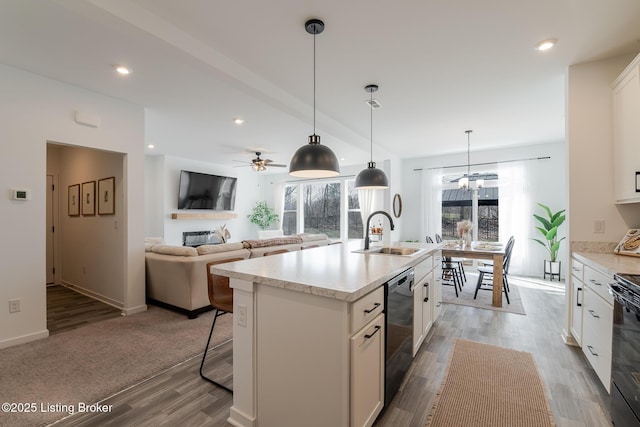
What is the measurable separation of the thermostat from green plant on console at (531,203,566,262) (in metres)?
7.46

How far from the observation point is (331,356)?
4.57ft

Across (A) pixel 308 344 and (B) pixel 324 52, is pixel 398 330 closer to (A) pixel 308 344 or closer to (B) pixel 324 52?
(A) pixel 308 344

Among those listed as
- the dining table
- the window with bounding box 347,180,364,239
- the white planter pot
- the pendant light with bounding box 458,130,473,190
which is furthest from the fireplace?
the white planter pot

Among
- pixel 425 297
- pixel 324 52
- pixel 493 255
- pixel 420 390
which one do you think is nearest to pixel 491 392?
pixel 420 390

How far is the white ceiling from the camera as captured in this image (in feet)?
6.60

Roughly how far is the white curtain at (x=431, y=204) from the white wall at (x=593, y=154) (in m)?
4.10

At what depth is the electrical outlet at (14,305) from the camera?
2.73 metres

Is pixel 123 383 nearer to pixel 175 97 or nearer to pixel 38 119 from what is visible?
pixel 38 119

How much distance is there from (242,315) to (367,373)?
0.78m

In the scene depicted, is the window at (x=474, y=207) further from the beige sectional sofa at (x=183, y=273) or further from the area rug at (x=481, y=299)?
the beige sectional sofa at (x=183, y=273)

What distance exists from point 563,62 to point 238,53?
3.01 m

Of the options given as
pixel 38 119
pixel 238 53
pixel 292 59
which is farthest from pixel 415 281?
pixel 38 119

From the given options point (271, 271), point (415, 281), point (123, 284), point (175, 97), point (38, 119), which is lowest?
point (123, 284)

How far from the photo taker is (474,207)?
6578 millimetres
